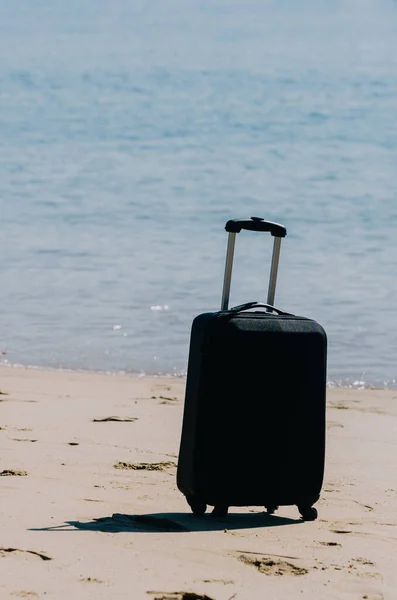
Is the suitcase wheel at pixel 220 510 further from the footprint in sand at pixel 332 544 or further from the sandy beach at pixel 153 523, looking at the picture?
the footprint in sand at pixel 332 544

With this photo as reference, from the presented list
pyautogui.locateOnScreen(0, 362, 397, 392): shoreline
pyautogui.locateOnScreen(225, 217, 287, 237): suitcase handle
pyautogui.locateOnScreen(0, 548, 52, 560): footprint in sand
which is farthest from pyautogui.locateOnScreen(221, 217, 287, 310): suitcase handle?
pyautogui.locateOnScreen(0, 362, 397, 392): shoreline

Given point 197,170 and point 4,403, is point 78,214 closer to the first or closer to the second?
point 197,170

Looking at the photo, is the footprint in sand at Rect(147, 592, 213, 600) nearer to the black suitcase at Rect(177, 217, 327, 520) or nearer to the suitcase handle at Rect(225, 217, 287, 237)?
the black suitcase at Rect(177, 217, 327, 520)

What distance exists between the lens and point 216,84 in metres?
26.7

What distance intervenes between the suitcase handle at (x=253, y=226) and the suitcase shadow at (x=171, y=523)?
1.04 metres

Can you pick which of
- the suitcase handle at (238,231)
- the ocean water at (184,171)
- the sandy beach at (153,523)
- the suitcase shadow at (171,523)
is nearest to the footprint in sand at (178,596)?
the sandy beach at (153,523)

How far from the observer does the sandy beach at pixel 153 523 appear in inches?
129

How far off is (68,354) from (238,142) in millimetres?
14024

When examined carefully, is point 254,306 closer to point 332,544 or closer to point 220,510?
point 220,510

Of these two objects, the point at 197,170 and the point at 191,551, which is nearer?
the point at 191,551

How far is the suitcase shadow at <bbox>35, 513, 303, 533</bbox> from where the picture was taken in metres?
3.84

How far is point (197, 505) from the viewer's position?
162 inches

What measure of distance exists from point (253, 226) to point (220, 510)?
1036 millimetres

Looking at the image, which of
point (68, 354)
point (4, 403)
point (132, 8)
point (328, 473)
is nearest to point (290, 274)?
point (68, 354)
